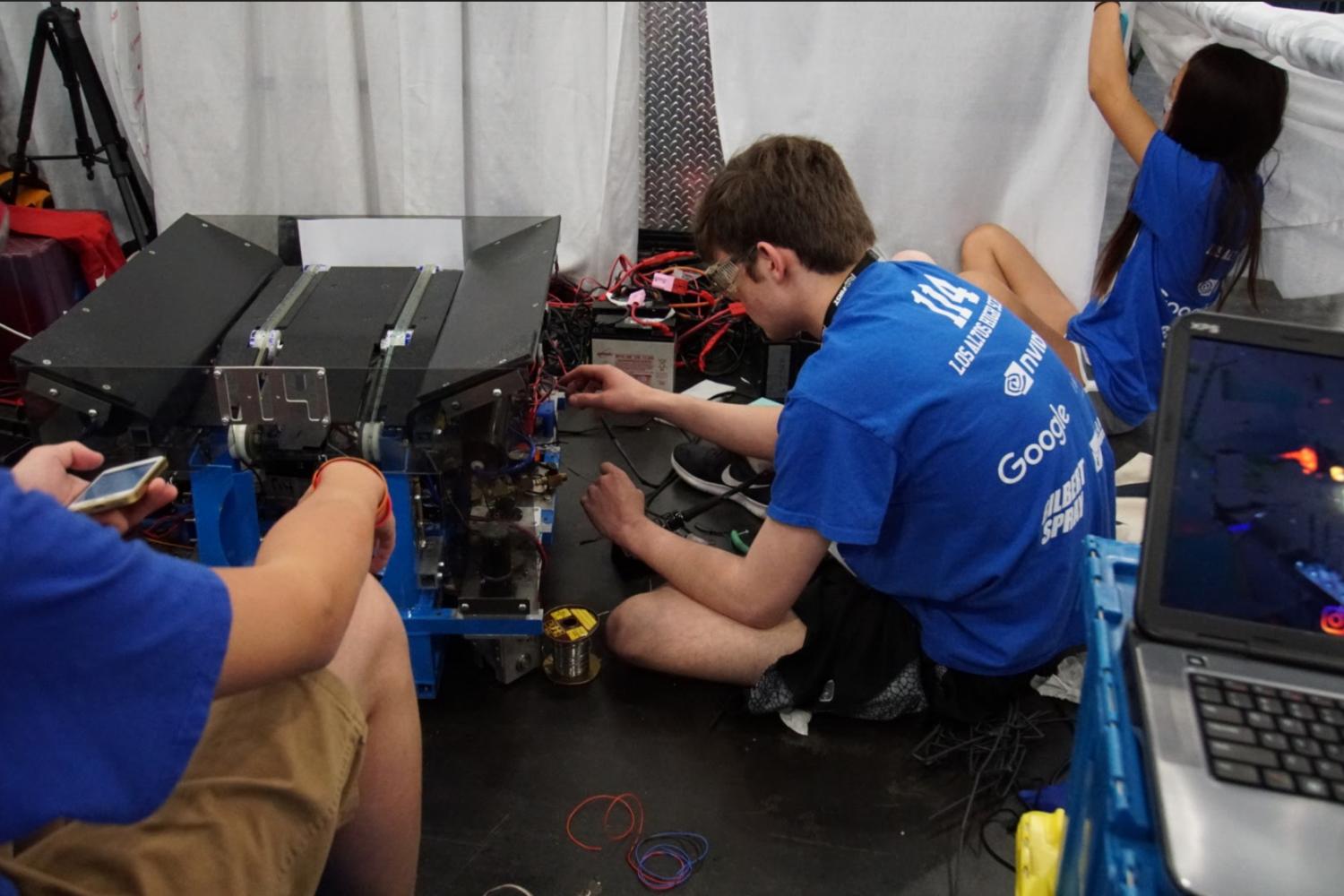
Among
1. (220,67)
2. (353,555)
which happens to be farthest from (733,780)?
(220,67)

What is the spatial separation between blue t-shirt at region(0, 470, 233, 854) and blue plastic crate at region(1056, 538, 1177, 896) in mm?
615

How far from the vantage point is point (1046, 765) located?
151 cm

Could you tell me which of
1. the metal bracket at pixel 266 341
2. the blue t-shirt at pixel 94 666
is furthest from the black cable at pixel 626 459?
the blue t-shirt at pixel 94 666

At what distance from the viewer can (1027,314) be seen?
96.8 inches

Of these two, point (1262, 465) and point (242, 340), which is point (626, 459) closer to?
point (242, 340)

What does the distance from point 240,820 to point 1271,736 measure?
2.50 feet

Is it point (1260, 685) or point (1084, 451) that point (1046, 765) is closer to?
point (1084, 451)

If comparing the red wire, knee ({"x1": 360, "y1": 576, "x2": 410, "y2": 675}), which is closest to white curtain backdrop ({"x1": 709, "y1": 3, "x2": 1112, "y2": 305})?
the red wire

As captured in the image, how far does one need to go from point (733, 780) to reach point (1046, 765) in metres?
0.44

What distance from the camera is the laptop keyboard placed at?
743mm

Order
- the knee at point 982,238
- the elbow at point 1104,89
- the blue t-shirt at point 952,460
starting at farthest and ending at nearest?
the knee at point 982,238 → the elbow at point 1104,89 → the blue t-shirt at point 952,460

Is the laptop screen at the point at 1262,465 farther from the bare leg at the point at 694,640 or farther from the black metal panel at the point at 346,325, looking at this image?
the black metal panel at the point at 346,325

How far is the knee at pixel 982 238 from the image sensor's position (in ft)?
8.62

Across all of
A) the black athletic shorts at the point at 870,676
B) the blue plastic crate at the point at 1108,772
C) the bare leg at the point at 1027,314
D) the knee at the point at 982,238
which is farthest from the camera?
the knee at the point at 982,238
